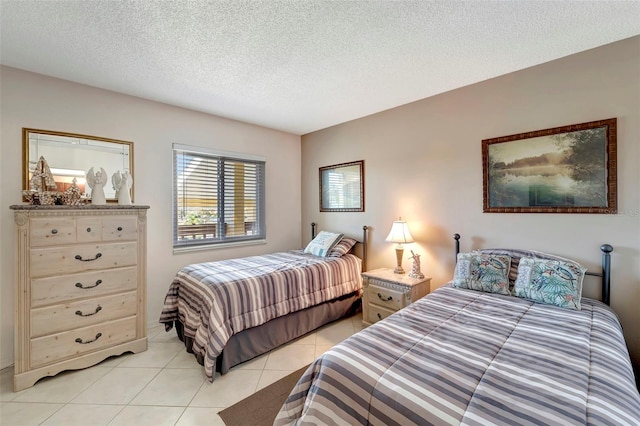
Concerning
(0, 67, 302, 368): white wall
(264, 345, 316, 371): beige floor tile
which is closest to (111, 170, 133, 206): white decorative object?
(0, 67, 302, 368): white wall

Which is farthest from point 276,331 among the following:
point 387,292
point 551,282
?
Result: point 551,282

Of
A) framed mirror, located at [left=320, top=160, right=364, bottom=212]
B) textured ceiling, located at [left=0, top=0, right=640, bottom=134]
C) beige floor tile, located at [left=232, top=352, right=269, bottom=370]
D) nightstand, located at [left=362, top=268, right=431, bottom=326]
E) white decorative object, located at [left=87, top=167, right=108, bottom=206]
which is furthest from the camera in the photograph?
framed mirror, located at [left=320, top=160, right=364, bottom=212]

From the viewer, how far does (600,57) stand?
2.06 metres

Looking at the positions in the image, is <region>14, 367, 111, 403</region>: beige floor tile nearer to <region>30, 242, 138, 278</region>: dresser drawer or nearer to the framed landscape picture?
<region>30, 242, 138, 278</region>: dresser drawer

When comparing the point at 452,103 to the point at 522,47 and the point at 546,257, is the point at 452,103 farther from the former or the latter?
the point at 546,257

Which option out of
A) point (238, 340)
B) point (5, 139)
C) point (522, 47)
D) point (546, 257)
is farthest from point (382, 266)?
point (5, 139)

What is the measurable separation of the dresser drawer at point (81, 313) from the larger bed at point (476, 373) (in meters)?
1.92

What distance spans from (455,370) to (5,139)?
3677 mm

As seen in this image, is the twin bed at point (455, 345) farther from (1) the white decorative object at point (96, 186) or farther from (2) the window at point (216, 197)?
(1) the white decorative object at point (96, 186)

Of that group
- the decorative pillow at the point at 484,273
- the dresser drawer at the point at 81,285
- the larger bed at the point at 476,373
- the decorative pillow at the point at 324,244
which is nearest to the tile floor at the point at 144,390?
the dresser drawer at the point at 81,285

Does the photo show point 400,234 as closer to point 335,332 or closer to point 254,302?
point 335,332

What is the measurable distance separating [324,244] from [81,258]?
2457 millimetres

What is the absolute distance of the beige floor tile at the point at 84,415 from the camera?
1.70 metres

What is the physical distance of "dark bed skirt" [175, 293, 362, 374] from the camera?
2273 millimetres
